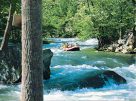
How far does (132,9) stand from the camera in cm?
4266

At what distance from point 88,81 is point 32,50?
15159 millimetres

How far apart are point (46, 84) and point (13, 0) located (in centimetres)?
447

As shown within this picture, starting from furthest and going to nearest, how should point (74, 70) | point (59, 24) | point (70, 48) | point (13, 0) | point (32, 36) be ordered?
point (59, 24) < point (70, 48) < point (74, 70) < point (13, 0) < point (32, 36)

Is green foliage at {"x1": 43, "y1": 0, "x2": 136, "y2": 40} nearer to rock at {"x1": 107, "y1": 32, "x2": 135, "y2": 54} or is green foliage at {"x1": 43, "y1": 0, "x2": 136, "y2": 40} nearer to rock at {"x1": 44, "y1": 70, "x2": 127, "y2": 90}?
rock at {"x1": 107, "y1": 32, "x2": 135, "y2": 54}

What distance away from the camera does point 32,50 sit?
6977 millimetres

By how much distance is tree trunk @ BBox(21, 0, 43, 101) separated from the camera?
6.92m

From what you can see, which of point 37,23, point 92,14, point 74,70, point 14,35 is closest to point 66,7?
point 92,14

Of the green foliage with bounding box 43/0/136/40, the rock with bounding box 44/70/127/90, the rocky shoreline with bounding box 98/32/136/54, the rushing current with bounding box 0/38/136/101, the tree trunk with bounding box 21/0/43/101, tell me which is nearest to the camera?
the tree trunk with bounding box 21/0/43/101

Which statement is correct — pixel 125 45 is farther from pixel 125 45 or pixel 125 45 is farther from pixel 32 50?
pixel 32 50

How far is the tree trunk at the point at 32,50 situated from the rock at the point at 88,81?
13.8m

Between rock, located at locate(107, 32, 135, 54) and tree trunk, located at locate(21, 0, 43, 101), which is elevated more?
tree trunk, located at locate(21, 0, 43, 101)

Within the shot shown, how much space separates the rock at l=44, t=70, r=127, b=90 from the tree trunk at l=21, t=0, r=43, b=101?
45.2ft

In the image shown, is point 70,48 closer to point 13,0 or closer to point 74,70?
point 74,70

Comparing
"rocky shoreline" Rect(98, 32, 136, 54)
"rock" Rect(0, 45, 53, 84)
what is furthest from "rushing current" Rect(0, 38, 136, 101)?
"rocky shoreline" Rect(98, 32, 136, 54)
